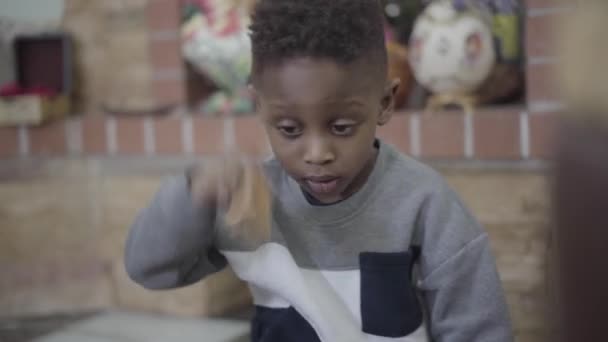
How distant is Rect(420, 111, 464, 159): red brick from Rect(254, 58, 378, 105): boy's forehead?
913 millimetres

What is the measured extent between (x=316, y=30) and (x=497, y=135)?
0.97 metres

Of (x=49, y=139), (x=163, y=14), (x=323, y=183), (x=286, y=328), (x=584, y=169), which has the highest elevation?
(x=163, y=14)

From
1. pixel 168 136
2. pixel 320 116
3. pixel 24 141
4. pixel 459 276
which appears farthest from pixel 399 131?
pixel 24 141

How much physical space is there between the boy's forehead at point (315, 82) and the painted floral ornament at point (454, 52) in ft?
3.15

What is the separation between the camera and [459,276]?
87cm

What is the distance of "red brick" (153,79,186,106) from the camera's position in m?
2.12

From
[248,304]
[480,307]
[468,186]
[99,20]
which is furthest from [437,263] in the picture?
[99,20]

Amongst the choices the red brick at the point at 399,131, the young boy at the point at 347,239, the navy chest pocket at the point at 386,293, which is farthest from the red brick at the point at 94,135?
the navy chest pocket at the point at 386,293

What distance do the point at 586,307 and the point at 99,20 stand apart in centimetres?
220

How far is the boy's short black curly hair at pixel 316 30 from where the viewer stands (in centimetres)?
75

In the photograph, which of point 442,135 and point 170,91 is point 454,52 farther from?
A: point 170,91

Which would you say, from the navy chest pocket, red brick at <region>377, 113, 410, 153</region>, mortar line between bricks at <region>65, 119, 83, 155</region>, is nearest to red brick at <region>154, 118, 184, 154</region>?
mortar line between bricks at <region>65, 119, 83, 155</region>

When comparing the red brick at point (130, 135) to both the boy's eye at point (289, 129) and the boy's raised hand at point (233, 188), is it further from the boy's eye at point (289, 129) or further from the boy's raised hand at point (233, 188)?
the boy's eye at point (289, 129)

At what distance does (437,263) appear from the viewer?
88 cm
